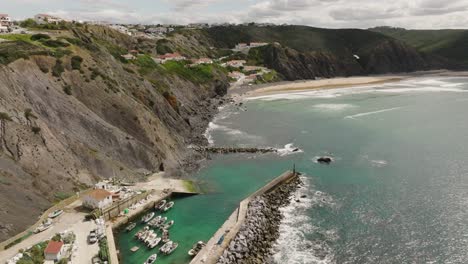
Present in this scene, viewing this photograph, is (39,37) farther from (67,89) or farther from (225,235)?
(225,235)

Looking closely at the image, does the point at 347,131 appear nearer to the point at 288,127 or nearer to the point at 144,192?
the point at 288,127

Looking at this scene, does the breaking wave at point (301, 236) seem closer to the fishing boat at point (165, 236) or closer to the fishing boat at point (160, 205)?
the fishing boat at point (165, 236)

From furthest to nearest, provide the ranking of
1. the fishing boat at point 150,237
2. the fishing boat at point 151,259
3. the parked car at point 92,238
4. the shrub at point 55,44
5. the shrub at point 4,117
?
the shrub at point 55,44 → the shrub at point 4,117 → the fishing boat at point 150,237 → the parked car at point 92,238 → the fishing boat at point 151,259

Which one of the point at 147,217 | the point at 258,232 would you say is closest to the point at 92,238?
the point at 147,217

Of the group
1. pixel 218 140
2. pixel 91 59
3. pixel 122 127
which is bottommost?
pixel 218 140

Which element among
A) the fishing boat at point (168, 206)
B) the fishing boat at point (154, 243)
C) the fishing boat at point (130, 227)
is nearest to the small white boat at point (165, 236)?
the fishing boat at point (154, 243)

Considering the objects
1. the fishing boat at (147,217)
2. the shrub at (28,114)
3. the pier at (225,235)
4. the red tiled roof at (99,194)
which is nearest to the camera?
the pier at (225,235)

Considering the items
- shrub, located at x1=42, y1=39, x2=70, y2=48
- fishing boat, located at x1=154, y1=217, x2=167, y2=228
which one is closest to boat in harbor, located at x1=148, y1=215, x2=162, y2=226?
fishing boat, located at x1=154, y1=217, x2=167, y2=228

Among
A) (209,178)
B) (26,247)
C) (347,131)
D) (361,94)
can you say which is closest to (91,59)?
(209,178)
